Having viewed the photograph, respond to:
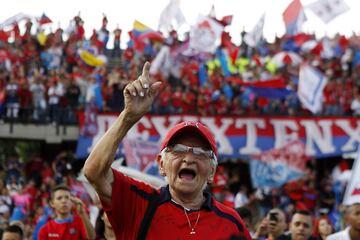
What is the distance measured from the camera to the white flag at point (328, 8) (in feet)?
67.1

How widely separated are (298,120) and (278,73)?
3095mm

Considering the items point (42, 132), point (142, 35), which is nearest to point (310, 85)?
point (142, 35)

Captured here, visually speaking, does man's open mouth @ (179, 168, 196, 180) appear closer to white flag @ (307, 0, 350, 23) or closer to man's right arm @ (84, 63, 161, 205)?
man's right arm @ (84, 63, 161, 205)

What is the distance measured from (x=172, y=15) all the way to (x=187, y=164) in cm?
2078

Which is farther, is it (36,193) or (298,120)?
(298,120)

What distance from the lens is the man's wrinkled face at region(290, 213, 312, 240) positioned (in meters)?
8.12

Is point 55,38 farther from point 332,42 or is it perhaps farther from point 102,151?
point 102,151

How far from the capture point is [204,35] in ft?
77.6

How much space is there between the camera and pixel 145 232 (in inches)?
158

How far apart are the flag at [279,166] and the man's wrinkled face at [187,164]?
15.5m

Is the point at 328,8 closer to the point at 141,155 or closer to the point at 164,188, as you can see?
the point at 141,155

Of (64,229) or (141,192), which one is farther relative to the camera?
(64,229)

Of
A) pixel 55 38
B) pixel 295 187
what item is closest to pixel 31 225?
pixel 295 187

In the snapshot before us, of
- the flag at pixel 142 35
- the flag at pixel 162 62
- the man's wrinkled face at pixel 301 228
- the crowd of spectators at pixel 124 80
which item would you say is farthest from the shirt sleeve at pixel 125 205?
the flag at pixel 142 35
